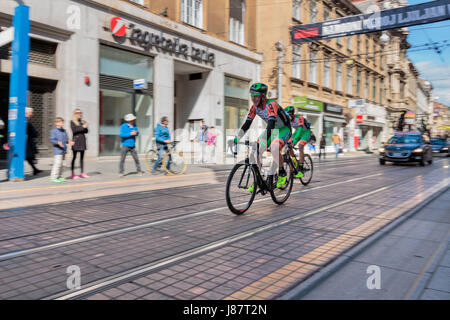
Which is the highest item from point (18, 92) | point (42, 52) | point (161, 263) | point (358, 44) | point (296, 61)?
point (358, 44)

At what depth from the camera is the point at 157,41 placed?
17547 mm

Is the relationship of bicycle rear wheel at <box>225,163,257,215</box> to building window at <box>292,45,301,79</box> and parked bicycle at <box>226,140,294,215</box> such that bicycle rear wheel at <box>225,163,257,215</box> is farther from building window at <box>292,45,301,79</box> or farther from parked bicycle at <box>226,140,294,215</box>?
building window at <box>292,45,301,79</box>

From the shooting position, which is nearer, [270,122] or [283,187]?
[270,122]

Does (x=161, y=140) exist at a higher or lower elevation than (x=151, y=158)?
higher

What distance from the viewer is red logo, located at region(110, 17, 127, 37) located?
15430 mm

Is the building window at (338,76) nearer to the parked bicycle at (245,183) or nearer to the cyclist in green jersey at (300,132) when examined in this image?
the cyclist in green jersey at (300,132)

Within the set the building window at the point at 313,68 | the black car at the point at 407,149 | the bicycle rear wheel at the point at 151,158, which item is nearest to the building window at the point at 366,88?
the building window at the point at 313,68

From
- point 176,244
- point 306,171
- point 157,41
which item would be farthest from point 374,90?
point 176,244

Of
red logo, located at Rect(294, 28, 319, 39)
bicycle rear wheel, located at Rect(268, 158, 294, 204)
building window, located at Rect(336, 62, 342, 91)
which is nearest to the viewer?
bicycle rear wheel, located at Rect(268, 158, 294, 204)

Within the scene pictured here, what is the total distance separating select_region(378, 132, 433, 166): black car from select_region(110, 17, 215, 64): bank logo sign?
1045cm

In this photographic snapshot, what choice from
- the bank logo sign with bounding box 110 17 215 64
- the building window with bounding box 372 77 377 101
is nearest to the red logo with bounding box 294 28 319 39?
the bank logo sign with bounding box 110 17 215 64

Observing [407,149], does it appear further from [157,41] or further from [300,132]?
[157,41]

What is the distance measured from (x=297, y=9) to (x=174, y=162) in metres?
22.1
